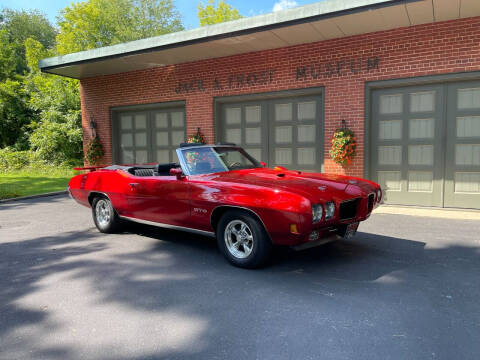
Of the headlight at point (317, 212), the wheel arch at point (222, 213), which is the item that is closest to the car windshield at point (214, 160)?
the wheel arch at point (222, 213)

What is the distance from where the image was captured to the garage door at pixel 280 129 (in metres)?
9.67

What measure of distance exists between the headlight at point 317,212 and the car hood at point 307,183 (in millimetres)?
77

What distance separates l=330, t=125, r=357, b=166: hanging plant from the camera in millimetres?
8734

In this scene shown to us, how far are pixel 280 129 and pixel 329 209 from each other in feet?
21.1

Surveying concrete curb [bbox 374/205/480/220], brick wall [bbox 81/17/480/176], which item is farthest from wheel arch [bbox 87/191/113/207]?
concrete curb [bbox 374/205/480/220]

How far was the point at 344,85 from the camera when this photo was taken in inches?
348

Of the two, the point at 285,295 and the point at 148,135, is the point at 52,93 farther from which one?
the point at 285,295

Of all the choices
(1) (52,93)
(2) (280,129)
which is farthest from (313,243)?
(1) (52,93)

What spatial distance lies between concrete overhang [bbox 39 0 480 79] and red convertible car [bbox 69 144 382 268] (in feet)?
12.7

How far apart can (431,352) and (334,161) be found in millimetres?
6899

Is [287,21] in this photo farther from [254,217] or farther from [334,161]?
[254,217]

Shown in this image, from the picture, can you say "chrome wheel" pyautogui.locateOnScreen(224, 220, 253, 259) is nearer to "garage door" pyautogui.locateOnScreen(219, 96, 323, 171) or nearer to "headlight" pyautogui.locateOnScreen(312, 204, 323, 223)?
"headlight" pyautogui.locateOnScreen(312, 204, 323, 223)

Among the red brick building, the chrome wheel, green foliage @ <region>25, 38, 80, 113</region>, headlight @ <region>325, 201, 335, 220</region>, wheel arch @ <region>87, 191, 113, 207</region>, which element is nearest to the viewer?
headlight @ <region>325, 201, 335, 220</region>

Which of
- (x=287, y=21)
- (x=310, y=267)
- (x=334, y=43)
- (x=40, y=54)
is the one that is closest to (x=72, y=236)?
(x=310, y=267)
